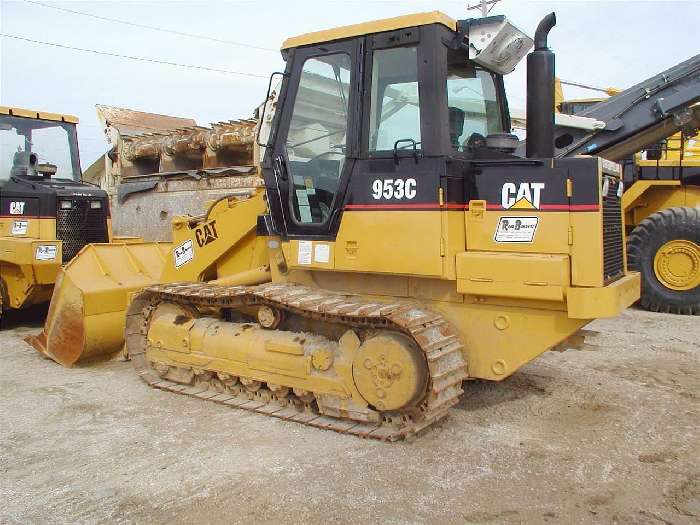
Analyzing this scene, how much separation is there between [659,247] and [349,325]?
6.32 m

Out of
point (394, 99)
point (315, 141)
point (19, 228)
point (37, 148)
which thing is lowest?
point (19, 228)

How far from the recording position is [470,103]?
181 inches

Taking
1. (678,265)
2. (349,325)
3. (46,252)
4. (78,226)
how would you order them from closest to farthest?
1. (349,325)
2. (46,252)
3. (78,226)
4. (678,265)

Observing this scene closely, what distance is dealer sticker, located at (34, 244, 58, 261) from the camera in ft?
24.4

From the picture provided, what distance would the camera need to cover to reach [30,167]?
8422 mm

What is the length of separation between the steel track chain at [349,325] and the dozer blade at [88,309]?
791mm

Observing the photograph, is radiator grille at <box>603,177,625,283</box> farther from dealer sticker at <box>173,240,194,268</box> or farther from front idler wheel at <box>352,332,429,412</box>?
dealer sticker at <box>173,240,194,268</box>

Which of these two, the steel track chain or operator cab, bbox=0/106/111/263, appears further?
operator cab, bbox=0/106/111/263

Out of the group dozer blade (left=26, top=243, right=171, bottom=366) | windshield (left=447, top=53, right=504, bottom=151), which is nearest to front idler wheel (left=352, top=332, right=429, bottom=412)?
windshield (left=447, top=53, right=504, bottom=151)

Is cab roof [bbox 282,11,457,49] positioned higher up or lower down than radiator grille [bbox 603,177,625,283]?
higher up

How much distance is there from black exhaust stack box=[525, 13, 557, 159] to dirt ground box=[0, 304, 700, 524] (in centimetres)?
193

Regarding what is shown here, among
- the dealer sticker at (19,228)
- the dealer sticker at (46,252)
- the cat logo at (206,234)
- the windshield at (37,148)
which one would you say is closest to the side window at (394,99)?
the cat logo at (206,234)

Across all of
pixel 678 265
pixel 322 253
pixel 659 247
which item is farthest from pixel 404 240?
pixel 678 265

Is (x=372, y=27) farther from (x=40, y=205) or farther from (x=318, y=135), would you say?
(x=40, y=205)
